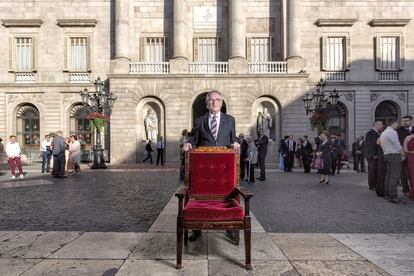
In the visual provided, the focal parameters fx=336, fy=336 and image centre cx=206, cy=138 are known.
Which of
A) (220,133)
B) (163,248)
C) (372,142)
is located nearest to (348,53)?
(372,142)

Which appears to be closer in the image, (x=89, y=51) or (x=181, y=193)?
(x=181, y=193)

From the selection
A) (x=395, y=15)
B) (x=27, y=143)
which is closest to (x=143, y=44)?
(x=27, y=143)

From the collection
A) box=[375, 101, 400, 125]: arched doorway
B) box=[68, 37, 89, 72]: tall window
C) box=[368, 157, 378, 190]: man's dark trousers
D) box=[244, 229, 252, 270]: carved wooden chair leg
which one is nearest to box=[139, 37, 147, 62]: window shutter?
box=[68, 37, 89, 72]: tall window

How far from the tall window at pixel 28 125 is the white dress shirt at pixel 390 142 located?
24.6m

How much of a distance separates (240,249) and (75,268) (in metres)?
2.14

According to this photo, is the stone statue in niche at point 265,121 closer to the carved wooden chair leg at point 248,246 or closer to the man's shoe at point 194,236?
Result: the man's shoe at point 194,236

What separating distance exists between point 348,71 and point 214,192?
24.5 metres

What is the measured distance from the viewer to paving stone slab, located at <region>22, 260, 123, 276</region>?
3801 mm

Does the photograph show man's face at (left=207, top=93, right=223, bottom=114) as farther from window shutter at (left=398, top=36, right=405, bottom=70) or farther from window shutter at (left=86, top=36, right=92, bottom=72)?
window shutter at (left=398, top=36, right=405, bottom=70)

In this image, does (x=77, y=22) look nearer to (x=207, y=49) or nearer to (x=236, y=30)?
(x=207, y=49)

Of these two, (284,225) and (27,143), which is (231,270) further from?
(27,143)

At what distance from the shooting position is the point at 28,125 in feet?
86.0

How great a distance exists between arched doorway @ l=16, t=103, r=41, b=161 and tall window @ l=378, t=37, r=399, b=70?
2707 cm

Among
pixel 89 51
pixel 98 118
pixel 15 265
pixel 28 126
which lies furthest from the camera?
pixel 28 126
